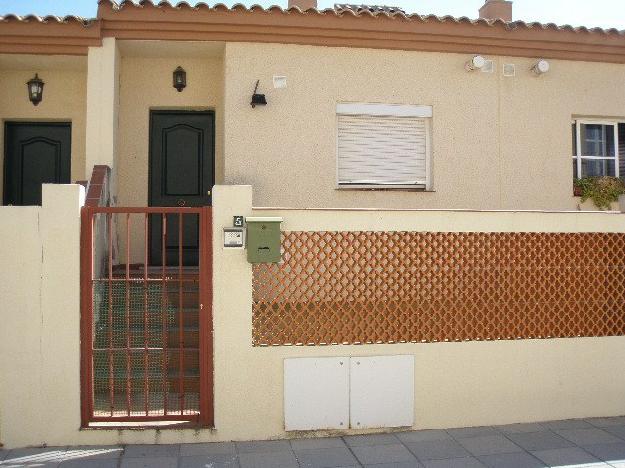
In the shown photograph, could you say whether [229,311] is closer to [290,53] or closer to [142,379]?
[142,379]

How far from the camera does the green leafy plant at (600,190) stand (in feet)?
27.8

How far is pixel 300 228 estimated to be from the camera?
17.1ft

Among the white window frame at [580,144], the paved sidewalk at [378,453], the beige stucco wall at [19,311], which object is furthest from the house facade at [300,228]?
the white window frame at [580,144]

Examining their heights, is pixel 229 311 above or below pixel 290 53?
below

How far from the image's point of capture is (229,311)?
5.06 m

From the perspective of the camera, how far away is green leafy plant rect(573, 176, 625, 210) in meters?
8.46

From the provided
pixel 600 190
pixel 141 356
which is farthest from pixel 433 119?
pixel 141 356

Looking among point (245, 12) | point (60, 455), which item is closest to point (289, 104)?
point (245, 12)

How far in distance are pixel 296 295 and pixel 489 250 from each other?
1886 millimetres

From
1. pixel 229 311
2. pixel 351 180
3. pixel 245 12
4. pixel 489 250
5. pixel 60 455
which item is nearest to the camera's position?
pixel 60 455

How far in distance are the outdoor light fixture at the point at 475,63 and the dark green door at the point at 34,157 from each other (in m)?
5.73

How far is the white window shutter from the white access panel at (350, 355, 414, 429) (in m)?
3.26

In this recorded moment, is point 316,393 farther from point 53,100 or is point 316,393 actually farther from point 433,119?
point 53,100

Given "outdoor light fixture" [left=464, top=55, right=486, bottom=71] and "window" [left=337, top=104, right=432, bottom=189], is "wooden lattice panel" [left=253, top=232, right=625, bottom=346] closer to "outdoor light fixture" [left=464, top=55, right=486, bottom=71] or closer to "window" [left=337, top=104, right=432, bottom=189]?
"window" [left=337, top=104, right=432, bottom=189]
